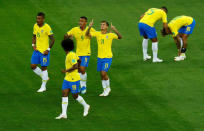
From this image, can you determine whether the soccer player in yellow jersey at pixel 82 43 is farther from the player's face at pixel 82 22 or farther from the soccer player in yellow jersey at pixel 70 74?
the soccer player in yellow jersey at pixel 70 74

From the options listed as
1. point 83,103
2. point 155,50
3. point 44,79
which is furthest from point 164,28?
point 83,103

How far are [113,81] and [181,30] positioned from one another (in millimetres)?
4301

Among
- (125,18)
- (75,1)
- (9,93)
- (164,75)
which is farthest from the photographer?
(75,1)

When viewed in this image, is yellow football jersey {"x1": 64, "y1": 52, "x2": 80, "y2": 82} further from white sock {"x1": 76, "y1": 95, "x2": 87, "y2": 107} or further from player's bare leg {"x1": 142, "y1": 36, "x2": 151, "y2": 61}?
player's bare leg {"x1": 142, "y1": 36, "x2": 151, "y2": 61}

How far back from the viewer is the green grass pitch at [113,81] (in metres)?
16.8

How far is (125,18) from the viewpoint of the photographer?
28891 millimetres

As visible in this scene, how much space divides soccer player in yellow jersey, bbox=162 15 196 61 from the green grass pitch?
1.33 ft

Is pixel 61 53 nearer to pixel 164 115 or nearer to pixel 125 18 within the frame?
pixel 125 18

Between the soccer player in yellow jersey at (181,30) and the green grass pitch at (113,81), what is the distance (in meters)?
0.41

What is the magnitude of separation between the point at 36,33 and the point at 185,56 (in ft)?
21.8

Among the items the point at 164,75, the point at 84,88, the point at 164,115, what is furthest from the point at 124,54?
the point at 164,115

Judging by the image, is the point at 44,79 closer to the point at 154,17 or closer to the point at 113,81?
the point at 113,81

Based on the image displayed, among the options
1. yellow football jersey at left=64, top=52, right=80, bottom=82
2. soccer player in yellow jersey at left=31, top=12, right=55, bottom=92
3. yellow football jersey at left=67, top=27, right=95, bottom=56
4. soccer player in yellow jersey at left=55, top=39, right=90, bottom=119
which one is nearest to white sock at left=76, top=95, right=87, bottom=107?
soccer player in yellow jersey at left=55, top=39, right=90, bottom=119

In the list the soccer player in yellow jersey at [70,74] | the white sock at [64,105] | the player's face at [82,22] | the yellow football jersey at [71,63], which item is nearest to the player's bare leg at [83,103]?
the soccer player in yellow jersey at [70,74]
